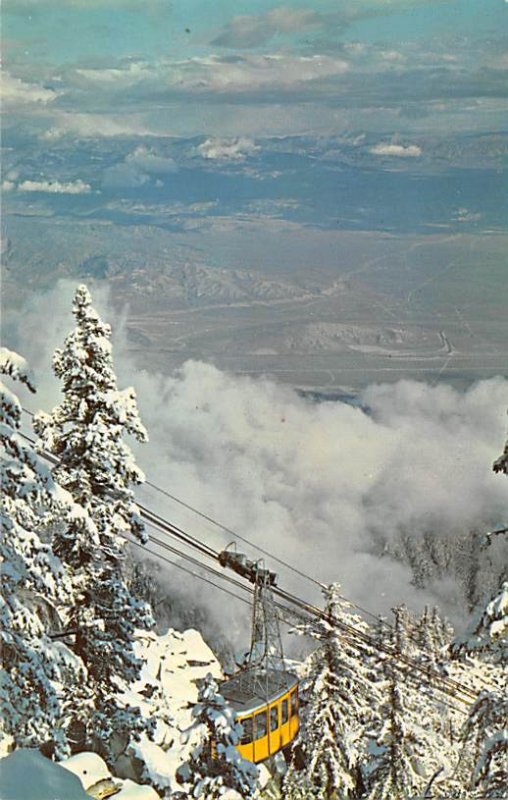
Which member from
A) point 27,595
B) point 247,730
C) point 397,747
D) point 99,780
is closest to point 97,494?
point 27,595

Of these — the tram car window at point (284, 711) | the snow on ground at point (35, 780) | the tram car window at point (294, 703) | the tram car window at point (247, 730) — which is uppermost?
the tram car window at point (294, 703)

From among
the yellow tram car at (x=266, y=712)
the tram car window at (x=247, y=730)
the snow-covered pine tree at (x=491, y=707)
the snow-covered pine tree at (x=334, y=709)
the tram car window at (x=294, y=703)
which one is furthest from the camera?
the snow-covered pine tree at (x=334, y=709)

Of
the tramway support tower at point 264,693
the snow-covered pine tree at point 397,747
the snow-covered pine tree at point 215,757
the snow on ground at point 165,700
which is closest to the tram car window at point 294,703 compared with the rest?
the tramway support tower at point 264,693

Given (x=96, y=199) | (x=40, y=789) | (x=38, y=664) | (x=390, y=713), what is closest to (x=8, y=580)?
(x=38, y=664)

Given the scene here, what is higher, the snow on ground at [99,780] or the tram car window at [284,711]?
the tram car window at [284,711]

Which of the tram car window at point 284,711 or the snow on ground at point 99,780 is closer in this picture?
the snow on ground at point 99,780

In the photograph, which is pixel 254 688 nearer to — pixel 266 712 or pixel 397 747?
pixel 266 712

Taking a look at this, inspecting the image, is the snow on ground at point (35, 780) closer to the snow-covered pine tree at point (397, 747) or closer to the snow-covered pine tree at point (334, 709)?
the snow-covered pine tree at point (334, 709)
